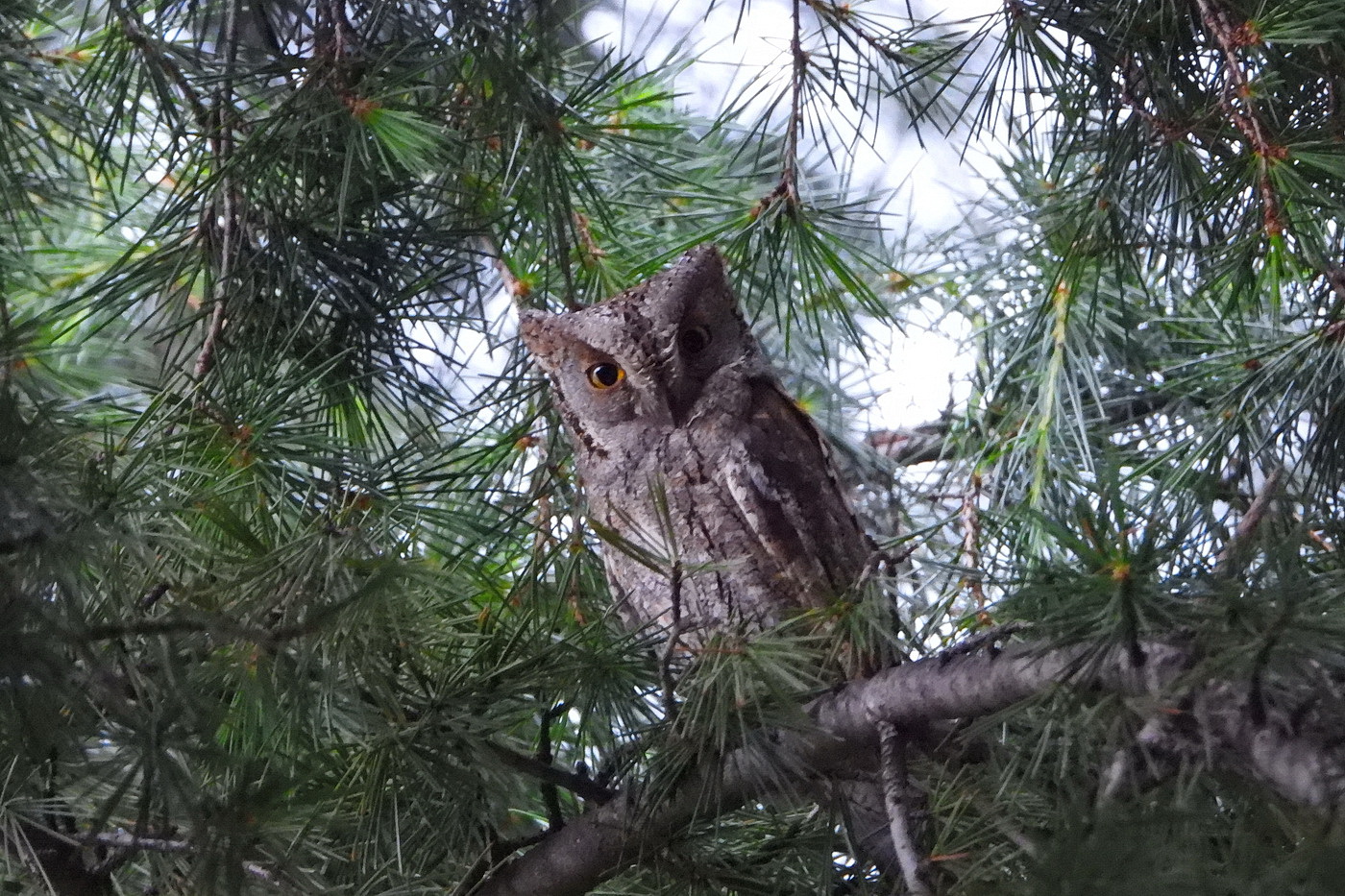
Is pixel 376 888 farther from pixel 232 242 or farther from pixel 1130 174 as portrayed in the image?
pixel 1130 174

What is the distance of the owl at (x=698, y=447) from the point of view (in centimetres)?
145

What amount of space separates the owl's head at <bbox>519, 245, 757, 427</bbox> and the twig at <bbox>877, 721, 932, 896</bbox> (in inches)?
30.9

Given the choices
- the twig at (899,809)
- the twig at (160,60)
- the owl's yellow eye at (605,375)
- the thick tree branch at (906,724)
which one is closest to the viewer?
the thick tree branch at (906,724)

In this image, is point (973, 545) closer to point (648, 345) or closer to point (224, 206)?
point (648, 345)

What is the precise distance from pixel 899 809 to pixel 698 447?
83 cm

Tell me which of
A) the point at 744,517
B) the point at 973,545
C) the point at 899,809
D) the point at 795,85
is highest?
the point at 795,85

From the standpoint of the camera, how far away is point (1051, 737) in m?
0.70

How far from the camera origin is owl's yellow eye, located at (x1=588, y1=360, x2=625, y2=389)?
1554 mm

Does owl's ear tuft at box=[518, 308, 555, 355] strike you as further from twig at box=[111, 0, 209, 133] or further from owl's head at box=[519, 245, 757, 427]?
twig at box=[111, 0, 209, 133]

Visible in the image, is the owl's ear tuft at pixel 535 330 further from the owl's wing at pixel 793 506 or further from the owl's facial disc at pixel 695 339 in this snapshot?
the owl's wing at pixel 793 506

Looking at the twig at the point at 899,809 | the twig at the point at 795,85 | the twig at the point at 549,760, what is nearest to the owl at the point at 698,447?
the twig at the point at 795,85

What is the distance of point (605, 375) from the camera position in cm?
156

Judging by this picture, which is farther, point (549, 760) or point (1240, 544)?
point (549, 760)

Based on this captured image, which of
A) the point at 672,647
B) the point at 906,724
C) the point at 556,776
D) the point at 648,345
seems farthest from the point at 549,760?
the point at 648,345
